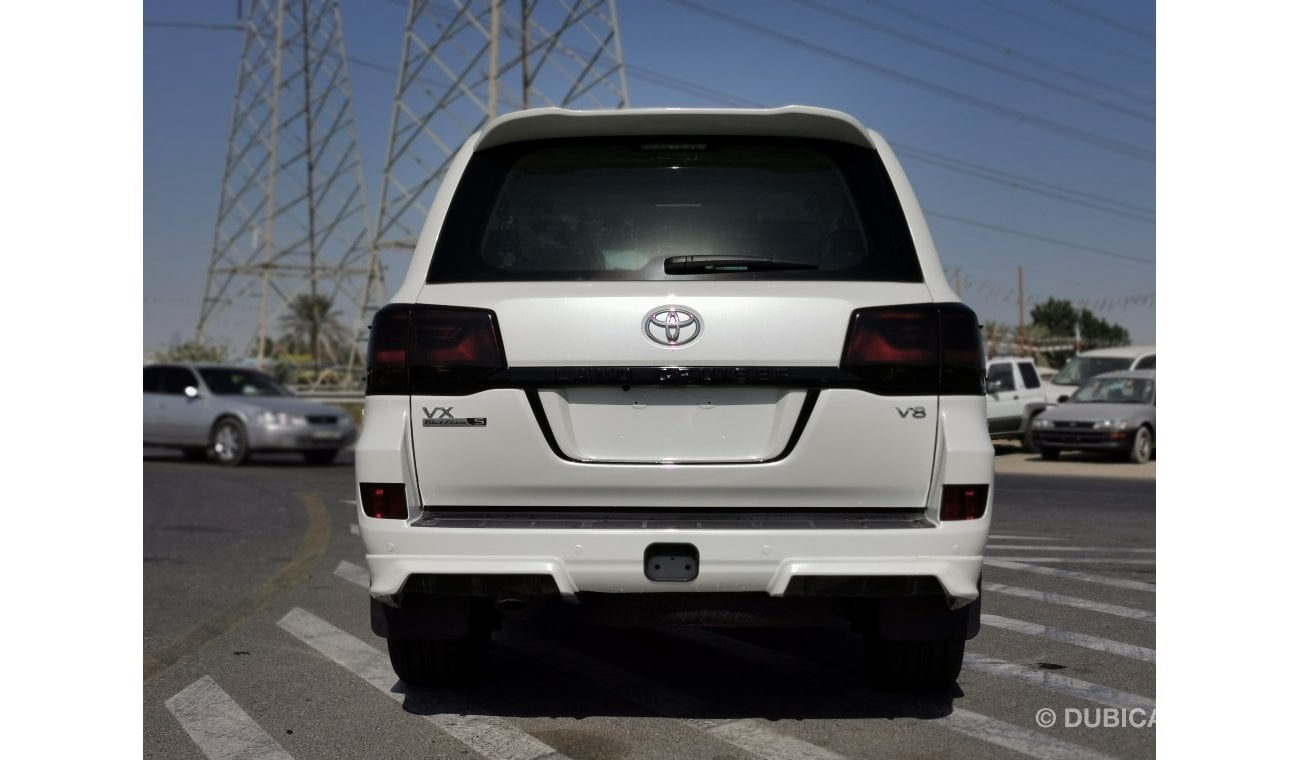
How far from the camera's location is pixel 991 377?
83.6 feet

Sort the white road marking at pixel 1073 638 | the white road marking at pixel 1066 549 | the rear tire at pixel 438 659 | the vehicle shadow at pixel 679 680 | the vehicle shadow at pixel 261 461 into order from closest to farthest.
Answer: the vehicle shadow at pixel 679 680, the rear tire at pixel 438 659, the white road marking at pixel 1073 638, the white road marking at pixel 1066 549, the vehicle shadow at pixel 261 461

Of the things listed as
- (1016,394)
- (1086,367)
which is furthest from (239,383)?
(1086,367)

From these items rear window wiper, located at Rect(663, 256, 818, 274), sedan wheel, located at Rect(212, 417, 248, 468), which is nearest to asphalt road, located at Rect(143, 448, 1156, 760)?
rear window wiper, located at Rect(663, 256, 818, 274)

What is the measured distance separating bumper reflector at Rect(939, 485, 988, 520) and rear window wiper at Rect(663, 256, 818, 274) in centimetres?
83

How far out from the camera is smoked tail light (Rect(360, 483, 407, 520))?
13.8 ft

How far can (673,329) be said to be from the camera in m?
4.15

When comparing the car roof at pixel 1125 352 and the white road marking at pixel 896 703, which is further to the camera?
the car roof at pixel 1125 352

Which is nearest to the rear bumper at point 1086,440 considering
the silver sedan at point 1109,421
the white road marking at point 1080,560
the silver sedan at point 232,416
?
the silver sedan at point 1109,421

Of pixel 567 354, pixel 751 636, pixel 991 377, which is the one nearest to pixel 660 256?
pixel 567 354

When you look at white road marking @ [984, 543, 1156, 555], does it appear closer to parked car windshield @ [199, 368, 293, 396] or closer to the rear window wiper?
the rear window wiper

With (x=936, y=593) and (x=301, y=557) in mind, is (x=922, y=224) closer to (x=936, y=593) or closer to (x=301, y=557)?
(x=936, y=593)

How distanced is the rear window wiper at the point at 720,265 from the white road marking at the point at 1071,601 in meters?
3.52

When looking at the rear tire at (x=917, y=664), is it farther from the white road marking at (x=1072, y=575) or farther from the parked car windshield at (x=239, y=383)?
the parked car windshield at (x=239, y=383)

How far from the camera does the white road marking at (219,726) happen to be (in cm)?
438
